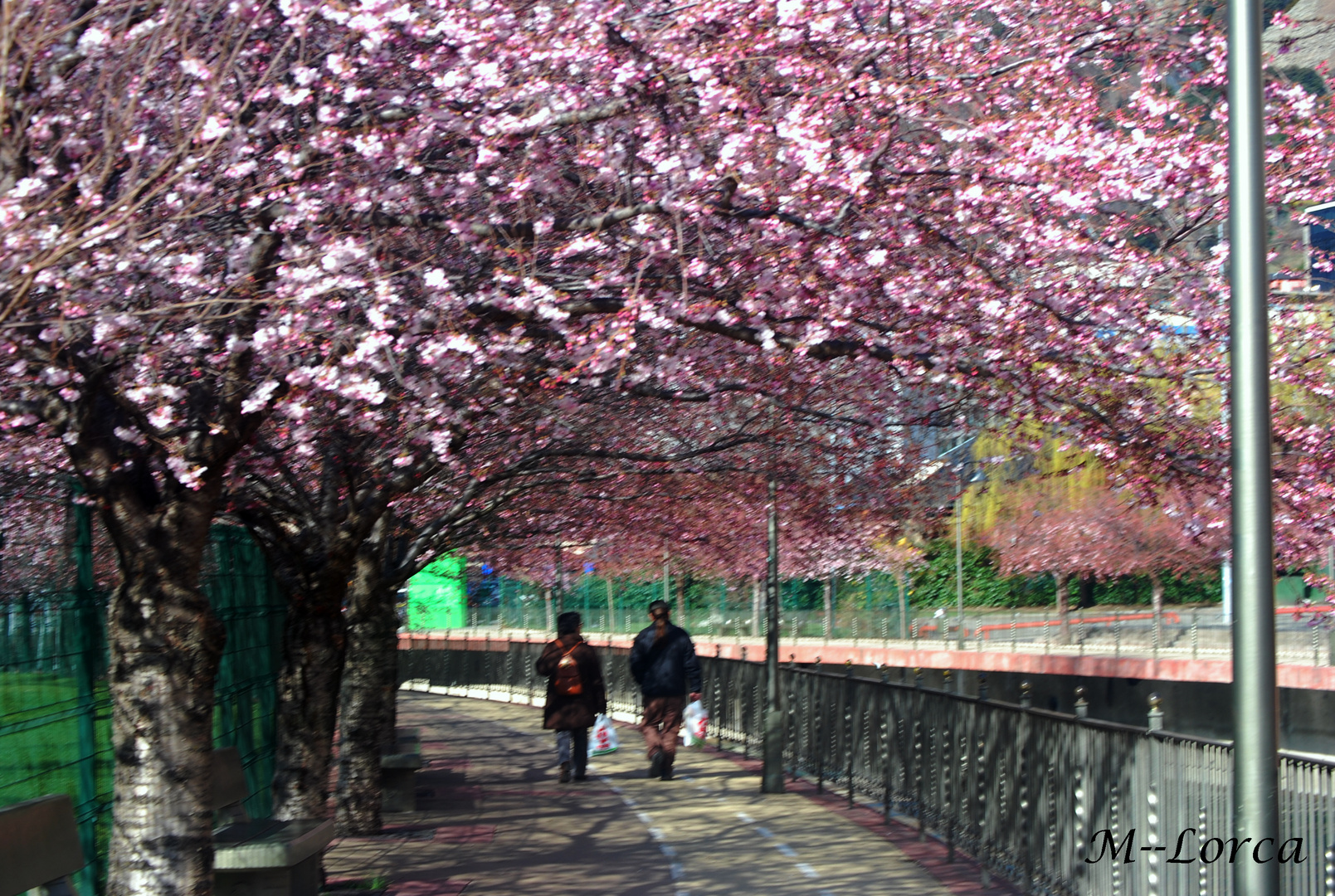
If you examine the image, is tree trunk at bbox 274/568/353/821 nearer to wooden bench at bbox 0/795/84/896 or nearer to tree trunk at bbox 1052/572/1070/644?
wooden bench at bbox 0/795/84/896

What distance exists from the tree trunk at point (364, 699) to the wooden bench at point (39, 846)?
5559 millimetres

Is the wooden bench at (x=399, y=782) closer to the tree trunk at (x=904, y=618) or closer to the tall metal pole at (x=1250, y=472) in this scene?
the tall metal pole at (x=1250, y=472)

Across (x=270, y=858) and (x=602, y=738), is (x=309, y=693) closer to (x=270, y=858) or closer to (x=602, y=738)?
(x=270, y=858)

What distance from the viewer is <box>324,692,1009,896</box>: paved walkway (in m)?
10.1

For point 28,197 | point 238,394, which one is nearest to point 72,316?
point 28,197

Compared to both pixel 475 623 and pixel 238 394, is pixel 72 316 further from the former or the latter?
pixel 475 623

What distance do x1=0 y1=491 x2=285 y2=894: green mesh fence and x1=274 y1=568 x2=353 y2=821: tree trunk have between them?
2.57 feet

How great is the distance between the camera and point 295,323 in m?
6.93

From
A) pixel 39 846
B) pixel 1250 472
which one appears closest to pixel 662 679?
pixel 39 846

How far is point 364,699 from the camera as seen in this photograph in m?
13.5

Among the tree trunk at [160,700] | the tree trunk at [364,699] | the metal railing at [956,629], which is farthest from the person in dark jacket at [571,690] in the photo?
the metal railing at [956,629]

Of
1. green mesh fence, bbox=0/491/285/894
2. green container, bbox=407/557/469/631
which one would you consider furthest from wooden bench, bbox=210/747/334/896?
green container, bbox=407/557/469/631

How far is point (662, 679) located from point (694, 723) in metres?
2.93

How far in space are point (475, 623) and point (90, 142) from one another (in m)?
42.6
